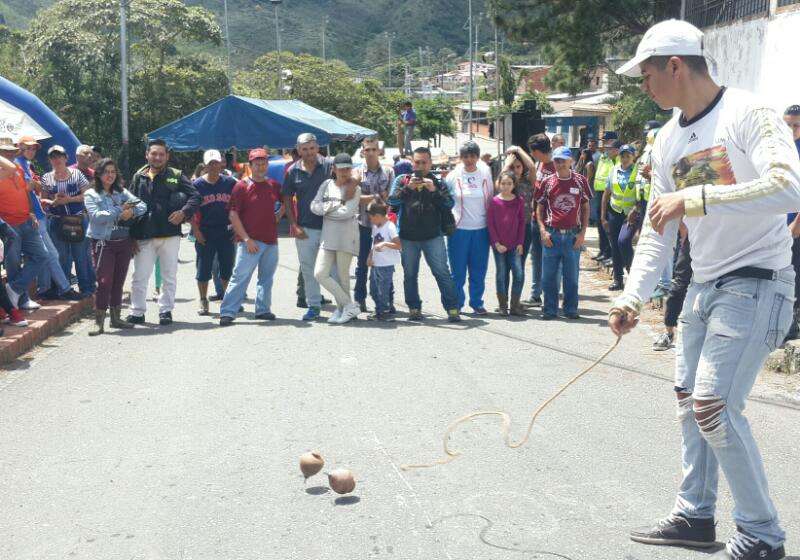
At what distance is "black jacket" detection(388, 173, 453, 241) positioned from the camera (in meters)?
10.8

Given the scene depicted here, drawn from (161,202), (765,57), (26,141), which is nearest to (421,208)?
(161,202)

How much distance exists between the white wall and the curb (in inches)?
316

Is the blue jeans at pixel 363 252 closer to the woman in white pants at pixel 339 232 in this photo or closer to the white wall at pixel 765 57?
the woman in white pants at pixel 339 232

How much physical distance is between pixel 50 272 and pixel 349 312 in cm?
371

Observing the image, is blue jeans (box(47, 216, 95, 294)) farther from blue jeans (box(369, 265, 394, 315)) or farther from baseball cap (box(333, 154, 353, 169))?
blue jeans (box(369, 265, 394, 315))

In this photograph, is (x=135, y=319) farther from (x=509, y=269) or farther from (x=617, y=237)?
(x=617, y=237)

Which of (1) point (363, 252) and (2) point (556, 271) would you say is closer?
(2) point (556, 271)

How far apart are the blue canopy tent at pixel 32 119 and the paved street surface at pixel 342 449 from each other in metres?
5.02

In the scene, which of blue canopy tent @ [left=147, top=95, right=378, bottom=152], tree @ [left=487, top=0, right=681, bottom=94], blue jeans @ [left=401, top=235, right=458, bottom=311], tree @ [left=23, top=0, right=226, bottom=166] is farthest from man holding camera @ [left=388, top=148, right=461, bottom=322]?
tree @ [left=23, top=0, right=226, bottom=166]

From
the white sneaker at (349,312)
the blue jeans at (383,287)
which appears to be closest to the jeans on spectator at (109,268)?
the white sneaker at (349,312)

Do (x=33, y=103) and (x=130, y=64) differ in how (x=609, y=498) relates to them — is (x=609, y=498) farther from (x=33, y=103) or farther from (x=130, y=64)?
(x=130, y=64)

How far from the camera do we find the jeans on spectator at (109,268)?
→ 10469mm

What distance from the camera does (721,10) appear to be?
635 inches

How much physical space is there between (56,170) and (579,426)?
7.82 metres
